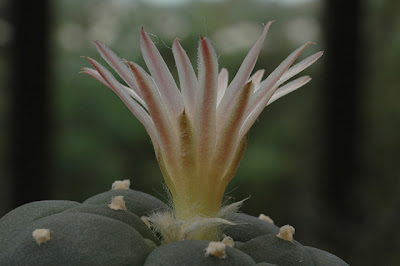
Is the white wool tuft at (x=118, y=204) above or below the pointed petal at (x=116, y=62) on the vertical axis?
below

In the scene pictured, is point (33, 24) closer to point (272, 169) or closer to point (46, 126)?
point (46, 126)

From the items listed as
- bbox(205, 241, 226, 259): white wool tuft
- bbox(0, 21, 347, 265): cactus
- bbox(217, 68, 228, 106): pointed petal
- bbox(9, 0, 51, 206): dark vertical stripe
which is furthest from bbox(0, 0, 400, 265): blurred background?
bbox(205, 241, 226, 259): white wool tuft

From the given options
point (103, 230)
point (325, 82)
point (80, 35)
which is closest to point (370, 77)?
point (325, 82)

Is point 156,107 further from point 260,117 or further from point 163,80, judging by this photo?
point 260,117

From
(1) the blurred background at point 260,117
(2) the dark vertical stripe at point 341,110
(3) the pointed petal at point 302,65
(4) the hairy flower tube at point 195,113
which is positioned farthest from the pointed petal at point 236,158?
(2) the dark vertical stripe at point 341,110

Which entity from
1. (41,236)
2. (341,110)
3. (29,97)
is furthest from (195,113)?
(341,110)

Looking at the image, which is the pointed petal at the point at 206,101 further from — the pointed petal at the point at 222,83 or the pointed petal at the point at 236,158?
the pointed petal at the point at 222,83
